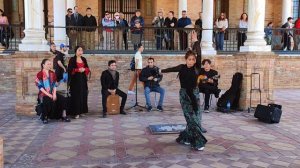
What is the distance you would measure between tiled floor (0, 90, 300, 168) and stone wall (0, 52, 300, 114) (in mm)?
793

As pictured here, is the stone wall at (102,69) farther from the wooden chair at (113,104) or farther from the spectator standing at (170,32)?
the wooden chair at (113,104)

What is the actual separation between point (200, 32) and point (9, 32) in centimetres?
756

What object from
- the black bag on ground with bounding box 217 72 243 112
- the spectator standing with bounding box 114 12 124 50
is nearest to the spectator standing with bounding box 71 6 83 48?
the spectator standing with bounding box 114 12 124 50

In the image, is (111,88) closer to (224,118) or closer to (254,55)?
(224,118)

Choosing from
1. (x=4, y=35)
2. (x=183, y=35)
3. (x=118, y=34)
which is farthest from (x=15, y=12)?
(x=183, y=35)

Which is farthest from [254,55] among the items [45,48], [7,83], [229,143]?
[7,83]

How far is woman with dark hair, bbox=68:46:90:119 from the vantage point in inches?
345

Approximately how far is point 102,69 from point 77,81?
15.8 ft

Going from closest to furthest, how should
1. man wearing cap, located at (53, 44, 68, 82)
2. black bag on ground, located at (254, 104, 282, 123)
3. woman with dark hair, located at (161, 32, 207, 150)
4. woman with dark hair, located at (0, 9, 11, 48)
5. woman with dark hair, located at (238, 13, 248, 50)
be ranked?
woman with dark hair, located at (161, 32, 207, 150) < black bag on ground, located at (254, 104, 282, 123) < man wearing cap, located at (53, 44, 68, 82) < woman with dark hair, located at (0, 9, 11, 48) < woman with dark hair, located at (238, 13, 248, 50)

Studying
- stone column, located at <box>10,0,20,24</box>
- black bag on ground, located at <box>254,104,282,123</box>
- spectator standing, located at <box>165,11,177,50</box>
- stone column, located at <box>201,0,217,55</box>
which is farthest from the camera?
stone column, located at <box>10,0,20,24</box>

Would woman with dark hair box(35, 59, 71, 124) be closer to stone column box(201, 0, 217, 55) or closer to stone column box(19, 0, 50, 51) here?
stone column box(19, 0, 50, 51)

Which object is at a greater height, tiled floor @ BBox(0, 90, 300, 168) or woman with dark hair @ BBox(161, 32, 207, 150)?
woman with dark hair @ BBox(161, 32, 207, 150)

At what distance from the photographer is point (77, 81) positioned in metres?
8.84

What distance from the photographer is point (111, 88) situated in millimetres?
9312
